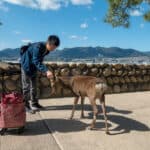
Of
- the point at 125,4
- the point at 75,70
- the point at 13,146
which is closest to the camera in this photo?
the point at 13,146

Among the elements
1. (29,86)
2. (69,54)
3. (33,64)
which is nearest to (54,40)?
(33,64)

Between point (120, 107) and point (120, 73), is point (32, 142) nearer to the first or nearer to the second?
point (120, 107)

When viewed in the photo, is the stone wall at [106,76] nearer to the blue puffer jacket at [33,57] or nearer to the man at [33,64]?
the man at [33,64]

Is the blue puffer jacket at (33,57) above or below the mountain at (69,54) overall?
above

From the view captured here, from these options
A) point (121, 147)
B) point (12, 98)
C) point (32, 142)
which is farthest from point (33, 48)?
point (121, 147)

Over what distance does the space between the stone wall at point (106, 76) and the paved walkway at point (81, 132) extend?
4.91ft

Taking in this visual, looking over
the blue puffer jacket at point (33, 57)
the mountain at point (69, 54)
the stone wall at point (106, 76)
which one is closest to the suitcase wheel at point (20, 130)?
the blue puffer jacket at point (33, 57)

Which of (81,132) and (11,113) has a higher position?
(11,113)

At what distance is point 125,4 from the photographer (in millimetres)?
15094

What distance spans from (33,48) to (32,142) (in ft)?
6.28

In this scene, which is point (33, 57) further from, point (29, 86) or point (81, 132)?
point (81, 132)

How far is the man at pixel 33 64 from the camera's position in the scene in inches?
232

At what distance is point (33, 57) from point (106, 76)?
478cm

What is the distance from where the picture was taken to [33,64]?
6.45 metres
